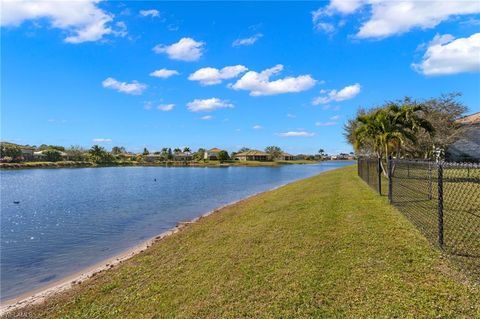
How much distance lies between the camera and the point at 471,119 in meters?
30.5

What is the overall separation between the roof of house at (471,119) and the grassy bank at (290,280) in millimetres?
28584

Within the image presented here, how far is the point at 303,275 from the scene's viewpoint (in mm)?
5078

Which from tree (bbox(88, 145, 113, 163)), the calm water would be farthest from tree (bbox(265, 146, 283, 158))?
the calm water

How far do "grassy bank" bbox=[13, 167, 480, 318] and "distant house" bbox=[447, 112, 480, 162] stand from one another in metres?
27.6

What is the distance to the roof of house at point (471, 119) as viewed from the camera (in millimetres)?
29528

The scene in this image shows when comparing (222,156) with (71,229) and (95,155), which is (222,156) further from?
(71,229)

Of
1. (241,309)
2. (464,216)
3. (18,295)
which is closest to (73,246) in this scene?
(18,295)

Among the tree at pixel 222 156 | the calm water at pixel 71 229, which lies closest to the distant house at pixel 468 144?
the calm water at pixel 71 229

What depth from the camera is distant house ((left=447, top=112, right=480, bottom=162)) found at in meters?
29.0

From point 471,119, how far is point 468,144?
3.02 m

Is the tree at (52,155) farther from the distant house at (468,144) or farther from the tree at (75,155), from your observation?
the distant house at (468,144)

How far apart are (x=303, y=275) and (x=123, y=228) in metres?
10.5

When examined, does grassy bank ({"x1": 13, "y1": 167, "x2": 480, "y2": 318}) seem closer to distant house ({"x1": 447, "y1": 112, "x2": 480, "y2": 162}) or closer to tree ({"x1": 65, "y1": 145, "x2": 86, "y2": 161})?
distant house ({"x1": 447, "y1": 112, "x2": 480, "y2": 162})

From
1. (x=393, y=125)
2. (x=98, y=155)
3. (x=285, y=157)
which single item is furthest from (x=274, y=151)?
(x=393, y=125)
